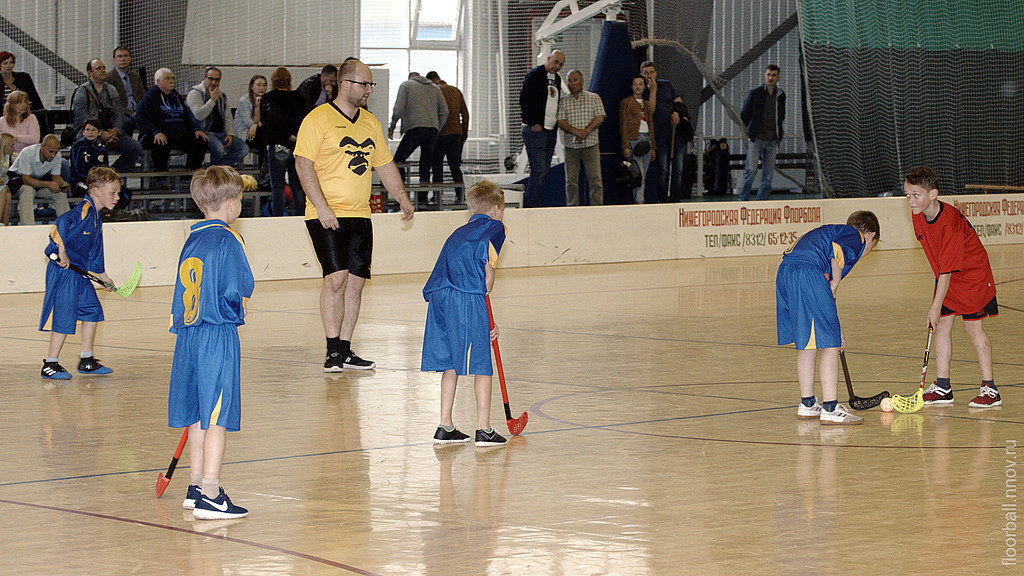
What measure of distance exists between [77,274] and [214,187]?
14.5 feet

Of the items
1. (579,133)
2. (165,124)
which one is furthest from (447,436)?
(579,133)

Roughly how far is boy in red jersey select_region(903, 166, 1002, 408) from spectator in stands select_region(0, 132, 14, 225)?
11.5 metres

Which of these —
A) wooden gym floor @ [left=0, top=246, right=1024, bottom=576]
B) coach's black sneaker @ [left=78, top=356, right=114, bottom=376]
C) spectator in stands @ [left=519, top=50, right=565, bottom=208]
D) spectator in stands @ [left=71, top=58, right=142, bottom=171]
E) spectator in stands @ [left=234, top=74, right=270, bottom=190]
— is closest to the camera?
wooden gym floor @ [left=0, top=246, right=1024, bottom=576]

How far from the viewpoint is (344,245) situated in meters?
9.41

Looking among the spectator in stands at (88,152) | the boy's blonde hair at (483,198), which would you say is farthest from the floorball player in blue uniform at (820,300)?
the spectator in stands at (88,152)

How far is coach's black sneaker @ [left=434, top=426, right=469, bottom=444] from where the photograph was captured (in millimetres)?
6809

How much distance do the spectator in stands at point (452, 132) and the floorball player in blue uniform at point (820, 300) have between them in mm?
12277

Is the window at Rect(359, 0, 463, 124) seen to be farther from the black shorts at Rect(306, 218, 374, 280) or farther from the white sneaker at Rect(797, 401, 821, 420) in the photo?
the white sneaker at Rect(797, 401, 821, 420)

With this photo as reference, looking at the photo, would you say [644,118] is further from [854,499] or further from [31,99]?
[854,499]

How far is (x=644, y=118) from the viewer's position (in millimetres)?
20328

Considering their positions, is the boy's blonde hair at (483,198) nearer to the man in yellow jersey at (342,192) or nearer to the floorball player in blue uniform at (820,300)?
the floorball player in blue uniform at (820,300)

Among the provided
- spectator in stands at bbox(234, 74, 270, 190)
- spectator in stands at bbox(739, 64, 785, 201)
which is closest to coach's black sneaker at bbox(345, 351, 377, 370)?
spectator in stands at bbox(234, 74, 270, 190)

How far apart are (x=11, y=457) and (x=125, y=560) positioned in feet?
6.91

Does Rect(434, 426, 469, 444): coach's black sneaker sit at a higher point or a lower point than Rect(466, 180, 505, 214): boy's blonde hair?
lower
